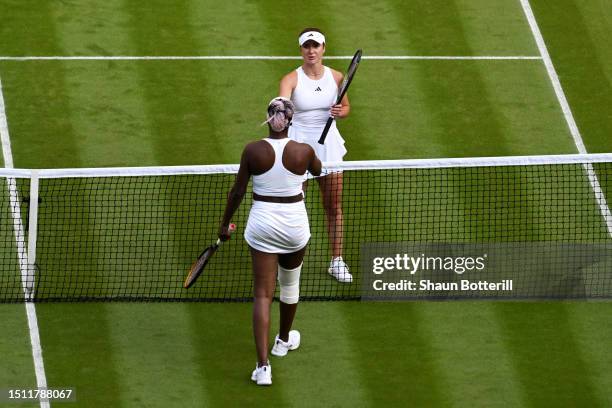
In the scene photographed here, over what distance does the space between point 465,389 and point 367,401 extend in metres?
0.93

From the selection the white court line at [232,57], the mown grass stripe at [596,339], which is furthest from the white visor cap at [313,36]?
the white court line at [232,57]

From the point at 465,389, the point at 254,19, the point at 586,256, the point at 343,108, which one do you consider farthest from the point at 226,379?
the point at 254,19

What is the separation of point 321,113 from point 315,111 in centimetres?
7

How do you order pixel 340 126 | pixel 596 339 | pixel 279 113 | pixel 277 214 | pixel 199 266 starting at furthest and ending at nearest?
pixel 340 126
pixel 596 339
pixel 199 266
pixel 277 214
pixel 279 113

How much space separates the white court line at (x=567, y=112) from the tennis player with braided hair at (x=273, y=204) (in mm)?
4346

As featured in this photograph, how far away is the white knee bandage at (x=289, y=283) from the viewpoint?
13445 mm

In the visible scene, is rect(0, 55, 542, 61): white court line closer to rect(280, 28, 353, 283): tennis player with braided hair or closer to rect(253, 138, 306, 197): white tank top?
rect(280, 28, 353, 283): tennis player with braided hair

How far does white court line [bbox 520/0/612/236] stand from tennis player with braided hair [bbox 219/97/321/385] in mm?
4346

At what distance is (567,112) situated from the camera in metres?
18.3

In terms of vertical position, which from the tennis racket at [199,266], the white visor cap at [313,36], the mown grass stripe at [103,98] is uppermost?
the white visor cap at [313,36]

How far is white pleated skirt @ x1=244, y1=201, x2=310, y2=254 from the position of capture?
1305 cm

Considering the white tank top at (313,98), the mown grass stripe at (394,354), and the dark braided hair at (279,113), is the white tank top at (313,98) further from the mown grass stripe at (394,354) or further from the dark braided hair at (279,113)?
the dark braided hair at (279,113)

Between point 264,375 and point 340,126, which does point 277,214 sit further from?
point 340,126

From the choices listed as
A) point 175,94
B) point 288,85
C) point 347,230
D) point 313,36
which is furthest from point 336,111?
point 175,94
